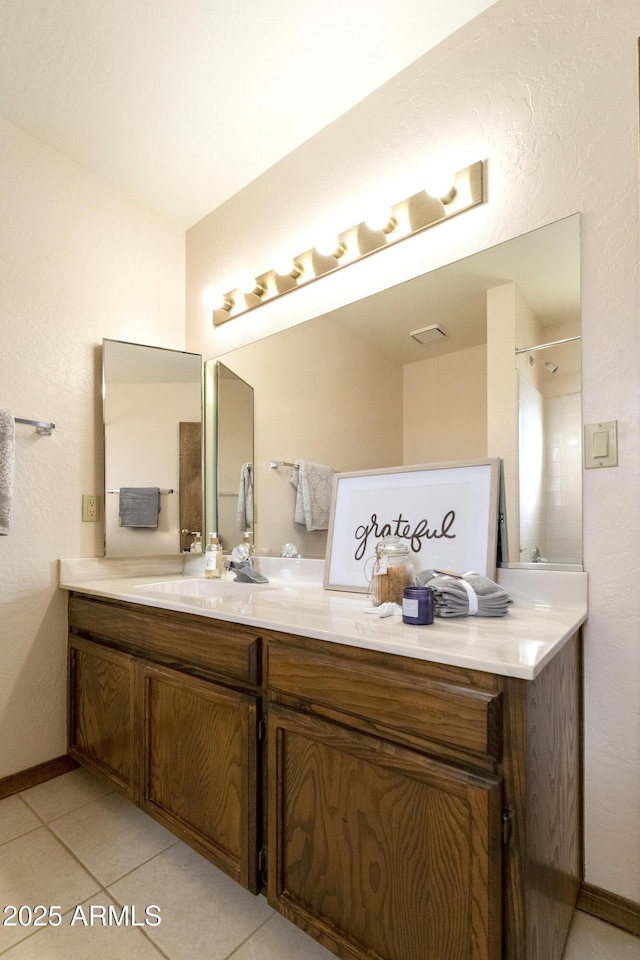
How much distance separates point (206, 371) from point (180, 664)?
1392 mm

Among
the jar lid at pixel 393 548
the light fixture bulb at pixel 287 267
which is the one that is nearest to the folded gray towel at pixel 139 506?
the light fixture bulb at pixel 287 267

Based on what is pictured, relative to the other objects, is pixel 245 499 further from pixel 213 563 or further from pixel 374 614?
pixel 374 614

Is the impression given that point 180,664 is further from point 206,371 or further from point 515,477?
point 206,371

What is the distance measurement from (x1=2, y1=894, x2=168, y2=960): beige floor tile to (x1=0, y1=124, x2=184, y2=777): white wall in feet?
2.49

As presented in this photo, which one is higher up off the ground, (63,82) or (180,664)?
(63,82)

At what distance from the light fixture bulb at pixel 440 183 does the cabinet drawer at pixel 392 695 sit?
4.38 feet

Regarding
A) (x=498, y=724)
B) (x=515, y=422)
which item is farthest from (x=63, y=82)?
(x=498, y=724)

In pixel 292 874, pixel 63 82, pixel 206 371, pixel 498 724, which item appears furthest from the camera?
pixel 206 371

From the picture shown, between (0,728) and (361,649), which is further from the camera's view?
(0,728)

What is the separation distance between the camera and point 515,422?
1372 mm

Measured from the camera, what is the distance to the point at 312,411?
1834mm

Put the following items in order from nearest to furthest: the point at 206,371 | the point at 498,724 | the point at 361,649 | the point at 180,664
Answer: the point at 498,724
the point at 361,649
the point at 180,664
the point at 206,371

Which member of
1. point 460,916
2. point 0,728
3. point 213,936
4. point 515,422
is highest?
point 515,422

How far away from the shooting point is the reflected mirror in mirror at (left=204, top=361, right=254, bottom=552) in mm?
2043
